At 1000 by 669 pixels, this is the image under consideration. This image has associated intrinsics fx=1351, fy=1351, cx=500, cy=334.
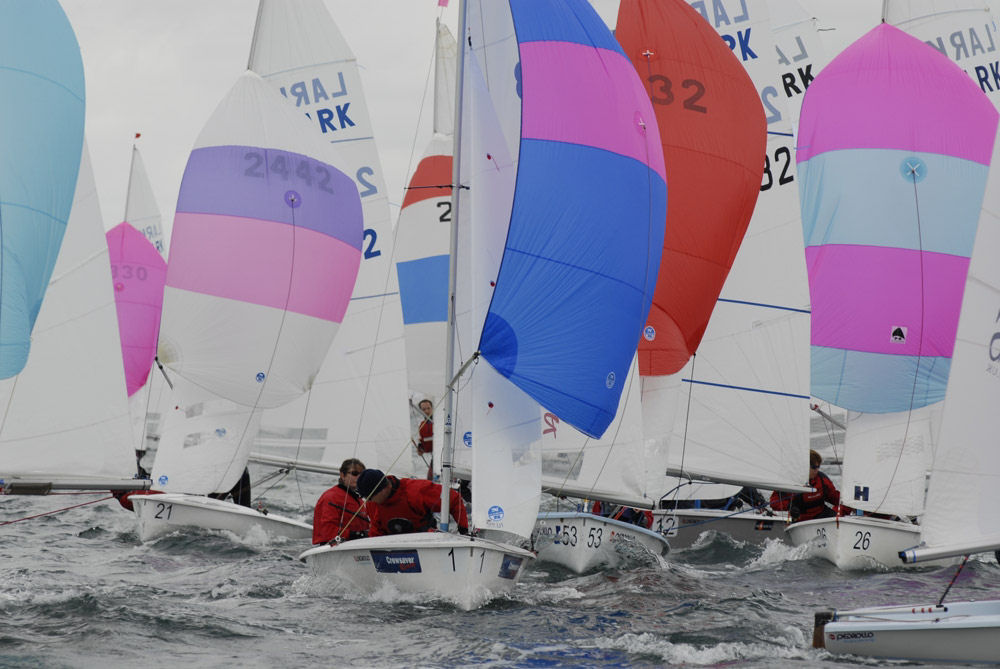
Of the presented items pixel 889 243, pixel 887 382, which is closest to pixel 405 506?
pixel 887 382

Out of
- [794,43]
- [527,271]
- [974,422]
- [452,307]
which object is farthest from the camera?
[794,43]

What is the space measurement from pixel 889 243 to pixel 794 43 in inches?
148

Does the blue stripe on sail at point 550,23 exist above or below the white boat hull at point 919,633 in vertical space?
above

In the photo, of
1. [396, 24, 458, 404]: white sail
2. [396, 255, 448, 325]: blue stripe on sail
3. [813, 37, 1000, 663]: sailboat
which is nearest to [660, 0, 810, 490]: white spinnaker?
[396, 24, 458, 404]: white sail

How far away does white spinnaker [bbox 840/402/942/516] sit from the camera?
13.4m

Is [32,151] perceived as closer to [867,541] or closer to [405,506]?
[405,506]

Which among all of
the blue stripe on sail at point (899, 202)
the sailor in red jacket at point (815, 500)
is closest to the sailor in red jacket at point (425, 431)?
the sailor in red jacket at point (815, 500)

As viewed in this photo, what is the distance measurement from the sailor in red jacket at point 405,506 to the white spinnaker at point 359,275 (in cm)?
445

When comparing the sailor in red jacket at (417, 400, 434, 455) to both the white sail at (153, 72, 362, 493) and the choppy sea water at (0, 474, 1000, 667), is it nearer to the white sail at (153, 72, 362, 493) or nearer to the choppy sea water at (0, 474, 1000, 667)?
the white sail at (153, 72, 362, 493)

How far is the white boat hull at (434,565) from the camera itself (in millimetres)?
8938

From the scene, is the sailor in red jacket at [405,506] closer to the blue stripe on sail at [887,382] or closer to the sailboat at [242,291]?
the sailboat at [242,291]

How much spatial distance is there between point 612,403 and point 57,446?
151 inches

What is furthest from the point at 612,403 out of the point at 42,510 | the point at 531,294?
the point at 42,510

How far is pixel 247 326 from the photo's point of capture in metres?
13.2
